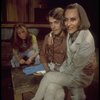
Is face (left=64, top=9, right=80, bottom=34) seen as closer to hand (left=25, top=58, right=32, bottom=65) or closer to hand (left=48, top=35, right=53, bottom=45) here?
hand (left=48, top=35, right=53, bottom=45)

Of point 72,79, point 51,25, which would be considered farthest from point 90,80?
point 51,25

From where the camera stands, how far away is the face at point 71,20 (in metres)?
2.96

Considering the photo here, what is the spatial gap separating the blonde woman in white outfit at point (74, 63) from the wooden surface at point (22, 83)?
0.13 ft

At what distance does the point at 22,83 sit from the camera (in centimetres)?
298

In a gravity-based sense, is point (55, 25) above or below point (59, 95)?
above

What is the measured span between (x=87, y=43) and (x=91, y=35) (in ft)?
0.20

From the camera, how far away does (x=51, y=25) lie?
3008mm

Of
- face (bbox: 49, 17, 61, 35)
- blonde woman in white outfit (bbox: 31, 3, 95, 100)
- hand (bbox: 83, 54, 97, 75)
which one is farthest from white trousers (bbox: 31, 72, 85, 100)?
face (bbox: 49, 17, 61, 35)

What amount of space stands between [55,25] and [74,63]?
0.85 ft

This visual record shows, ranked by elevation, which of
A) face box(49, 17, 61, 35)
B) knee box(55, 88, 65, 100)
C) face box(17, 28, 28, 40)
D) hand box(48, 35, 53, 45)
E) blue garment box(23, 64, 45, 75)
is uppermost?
face box(49, 17, 61, 35)

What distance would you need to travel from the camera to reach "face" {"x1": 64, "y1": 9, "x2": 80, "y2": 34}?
2957 mm

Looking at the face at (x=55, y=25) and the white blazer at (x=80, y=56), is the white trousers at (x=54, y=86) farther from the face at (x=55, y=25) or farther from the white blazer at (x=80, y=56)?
the face at (x=55, y=25)

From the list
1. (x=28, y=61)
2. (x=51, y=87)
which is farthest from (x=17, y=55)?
(x=51, y=87)

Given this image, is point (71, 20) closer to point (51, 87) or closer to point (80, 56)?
point (80, 56)
